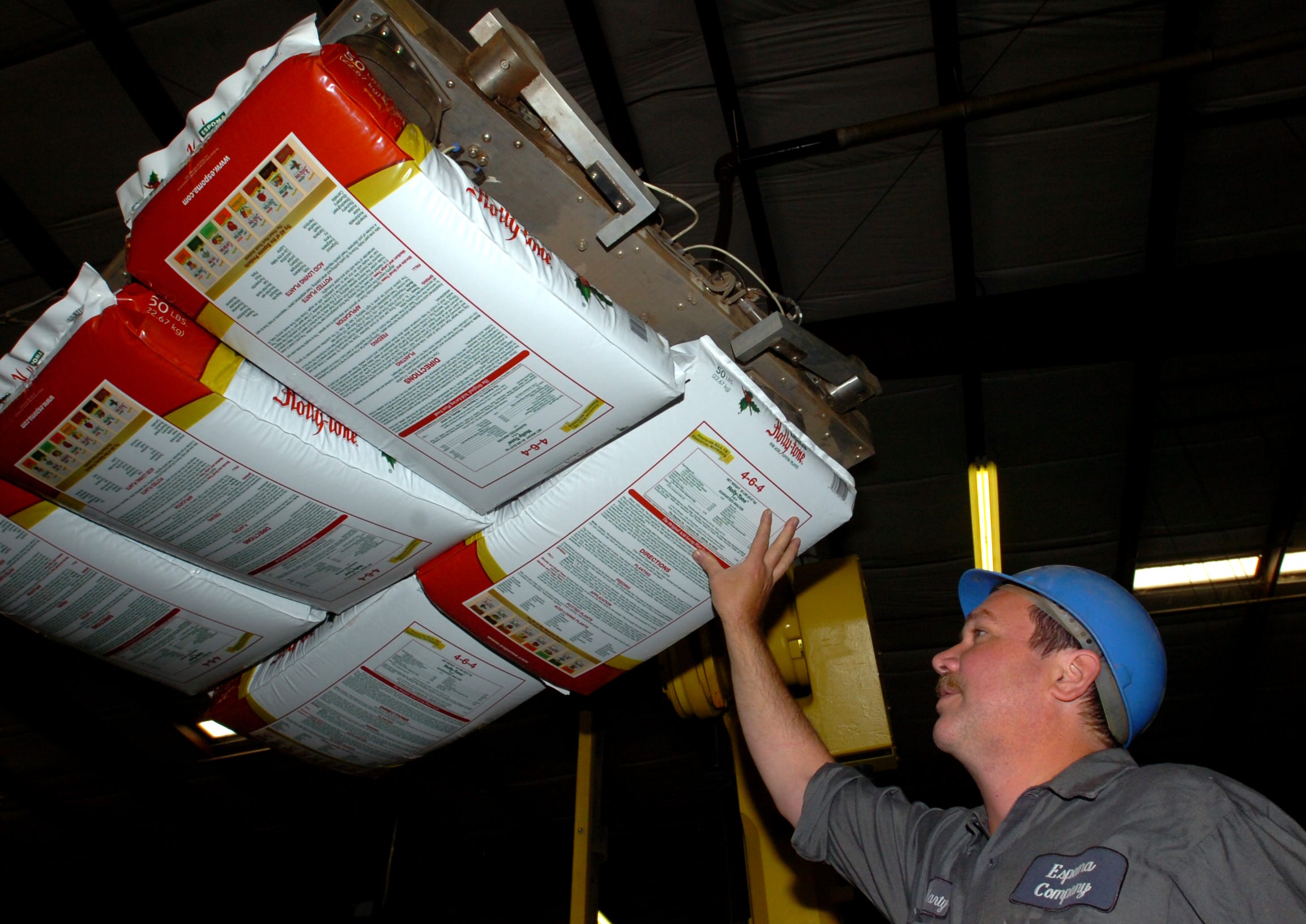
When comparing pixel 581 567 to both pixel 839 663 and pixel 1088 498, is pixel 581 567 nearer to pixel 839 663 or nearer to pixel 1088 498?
pixel 839 663

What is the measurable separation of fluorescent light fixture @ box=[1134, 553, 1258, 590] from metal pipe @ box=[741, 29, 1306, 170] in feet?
17.6

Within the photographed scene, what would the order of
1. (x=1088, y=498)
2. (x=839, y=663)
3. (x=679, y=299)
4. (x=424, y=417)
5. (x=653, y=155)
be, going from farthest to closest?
1. (x=1088, y=498)
2. (x=653, y=155)
3. (x=839, y=663)
4. (x=679, y=299)
5. (x=424, y=417)

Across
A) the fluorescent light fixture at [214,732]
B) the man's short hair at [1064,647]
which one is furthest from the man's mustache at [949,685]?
the fluorescent light fixture at [214,732]

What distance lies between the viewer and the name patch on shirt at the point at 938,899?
165cm

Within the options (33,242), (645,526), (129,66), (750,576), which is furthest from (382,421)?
(33,242)

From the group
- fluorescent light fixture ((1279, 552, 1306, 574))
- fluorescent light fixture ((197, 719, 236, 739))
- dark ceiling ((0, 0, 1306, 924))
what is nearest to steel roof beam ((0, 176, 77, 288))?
dark ceiling ((0, 0, 1306, 924))

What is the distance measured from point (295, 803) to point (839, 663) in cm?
970

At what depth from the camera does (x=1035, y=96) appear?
14.5 feet

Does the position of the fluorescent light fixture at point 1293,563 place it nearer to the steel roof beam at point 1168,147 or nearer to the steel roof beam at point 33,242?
the steel roof beam at point 1168,147

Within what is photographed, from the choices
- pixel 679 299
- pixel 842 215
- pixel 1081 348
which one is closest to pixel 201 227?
pixel 679 299

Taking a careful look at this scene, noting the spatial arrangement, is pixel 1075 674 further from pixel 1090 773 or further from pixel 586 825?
pixel 586 825

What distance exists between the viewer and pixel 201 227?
1.67m

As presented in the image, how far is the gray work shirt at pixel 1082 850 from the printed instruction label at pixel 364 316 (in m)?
1.16

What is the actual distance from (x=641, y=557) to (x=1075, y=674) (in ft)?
3.41
